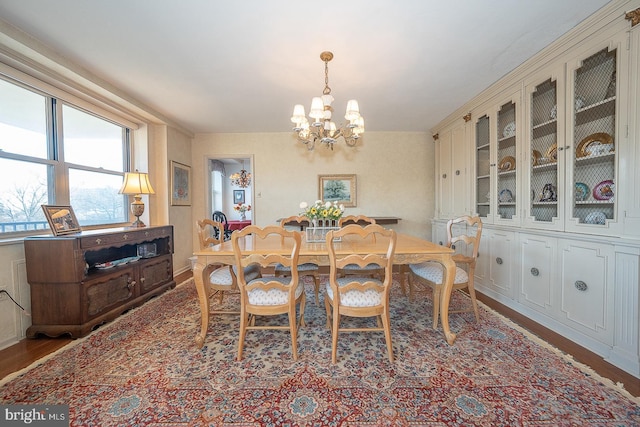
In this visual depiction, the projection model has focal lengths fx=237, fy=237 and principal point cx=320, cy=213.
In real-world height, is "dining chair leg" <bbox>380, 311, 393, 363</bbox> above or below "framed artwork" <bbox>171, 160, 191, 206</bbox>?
below

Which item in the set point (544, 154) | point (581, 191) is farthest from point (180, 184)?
point (581, 191)

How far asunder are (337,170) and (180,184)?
2.79m

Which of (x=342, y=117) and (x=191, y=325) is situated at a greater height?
(x=342, y=117)

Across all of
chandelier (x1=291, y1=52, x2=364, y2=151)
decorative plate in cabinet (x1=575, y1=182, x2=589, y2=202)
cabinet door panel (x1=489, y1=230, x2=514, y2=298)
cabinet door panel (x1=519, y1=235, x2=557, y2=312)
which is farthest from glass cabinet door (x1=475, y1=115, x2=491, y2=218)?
chandelier (x1=291, y1=52, x2=364, y2=151)

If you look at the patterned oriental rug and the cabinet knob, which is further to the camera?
the cabinet knob

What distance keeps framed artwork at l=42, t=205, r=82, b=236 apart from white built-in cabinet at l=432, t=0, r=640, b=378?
4497 millimetres

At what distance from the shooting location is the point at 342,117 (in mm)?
3715

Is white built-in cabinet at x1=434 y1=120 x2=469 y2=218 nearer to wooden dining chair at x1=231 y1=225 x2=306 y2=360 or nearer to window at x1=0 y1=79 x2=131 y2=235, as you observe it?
wooden dining chair at x1=231 y1=225 x2=306 y2=360

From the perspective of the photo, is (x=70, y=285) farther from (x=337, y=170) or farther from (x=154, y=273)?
(x=337, y=170)

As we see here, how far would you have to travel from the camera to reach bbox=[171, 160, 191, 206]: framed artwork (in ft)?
12.8

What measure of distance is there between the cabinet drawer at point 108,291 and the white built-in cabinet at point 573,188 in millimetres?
4185

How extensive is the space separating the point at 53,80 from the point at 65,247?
162 centimetres

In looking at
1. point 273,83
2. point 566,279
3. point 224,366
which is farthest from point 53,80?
point 566,279

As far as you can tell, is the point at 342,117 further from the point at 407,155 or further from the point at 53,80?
the point at 53,80
